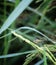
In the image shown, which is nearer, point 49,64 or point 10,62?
point 49,64

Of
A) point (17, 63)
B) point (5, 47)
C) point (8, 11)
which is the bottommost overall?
point (17, 63)

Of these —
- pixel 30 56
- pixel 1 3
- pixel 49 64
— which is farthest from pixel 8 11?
pixel 30 56

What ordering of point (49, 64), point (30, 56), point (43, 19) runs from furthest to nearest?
point (43, 19) → point (49, 64) → point (30, 56)

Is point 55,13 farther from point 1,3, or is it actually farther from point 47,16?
point 1,3

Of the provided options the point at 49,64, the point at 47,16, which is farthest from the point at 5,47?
the point at 47,16

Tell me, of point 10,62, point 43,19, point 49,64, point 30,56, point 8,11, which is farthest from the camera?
point 8,11

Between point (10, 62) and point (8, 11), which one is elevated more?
point (8, 11)

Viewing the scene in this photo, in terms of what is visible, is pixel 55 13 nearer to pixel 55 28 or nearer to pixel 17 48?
pixel 55 28

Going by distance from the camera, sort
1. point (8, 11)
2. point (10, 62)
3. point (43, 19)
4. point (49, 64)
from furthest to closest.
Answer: point (8, 11)
point (43, 19)
point (10, 62)
point (49, 64)

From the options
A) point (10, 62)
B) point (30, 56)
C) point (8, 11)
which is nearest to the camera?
point (30, 56)
